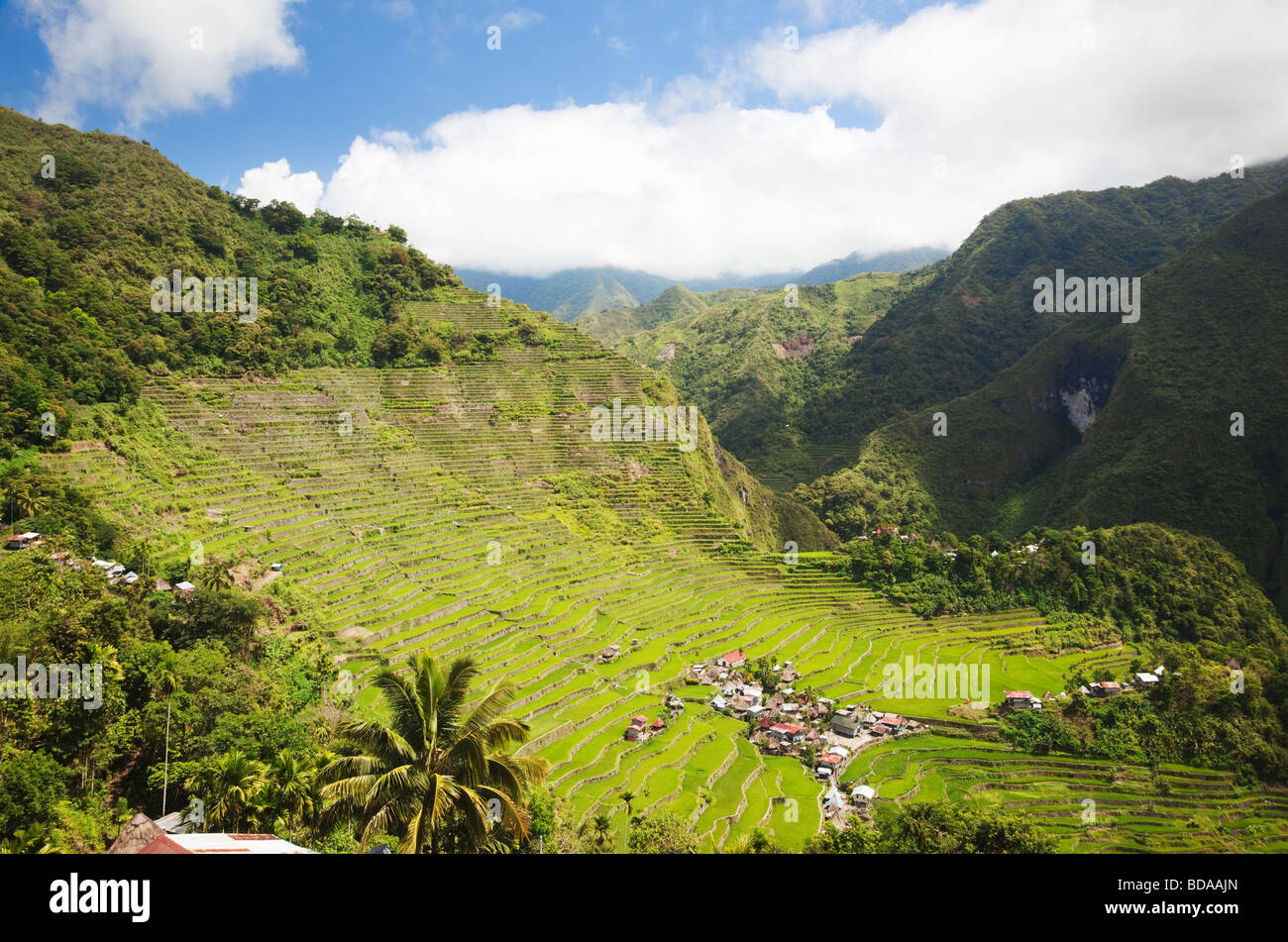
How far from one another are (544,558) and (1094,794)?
26228 mm

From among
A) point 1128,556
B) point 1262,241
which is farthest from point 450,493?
point 1262,241

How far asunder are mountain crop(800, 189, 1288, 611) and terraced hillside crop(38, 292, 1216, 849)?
21527 mm

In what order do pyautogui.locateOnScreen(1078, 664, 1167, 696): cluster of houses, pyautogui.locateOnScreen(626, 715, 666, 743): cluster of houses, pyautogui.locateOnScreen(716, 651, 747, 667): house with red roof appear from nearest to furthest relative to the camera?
pyautogui.locateOnScreen(626, 715, 666, 743): cluster of houses, pyautogui.locateOnScreen(716, 651, 747, 667): house with red roof, pyautogui.locateOnScreen(1078, 664, 1167, 696): cluster of houses

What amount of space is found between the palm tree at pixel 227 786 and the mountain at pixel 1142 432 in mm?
59844

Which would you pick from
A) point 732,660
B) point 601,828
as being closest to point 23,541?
point 601,828

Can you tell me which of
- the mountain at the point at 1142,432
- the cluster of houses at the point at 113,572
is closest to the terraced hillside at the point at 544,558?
the cluster of houses at the point at 113,572

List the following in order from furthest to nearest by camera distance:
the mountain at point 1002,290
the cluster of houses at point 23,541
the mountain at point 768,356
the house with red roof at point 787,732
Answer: the mountain at point 1002,290 < the mountain at point 768,356 < the house with red roof at point 787,732 < the cluster of houses at point 23,541

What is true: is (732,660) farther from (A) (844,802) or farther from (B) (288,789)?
(B) (288,789)

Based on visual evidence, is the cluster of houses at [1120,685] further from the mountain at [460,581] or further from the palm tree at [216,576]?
the palm tree at [216,576]

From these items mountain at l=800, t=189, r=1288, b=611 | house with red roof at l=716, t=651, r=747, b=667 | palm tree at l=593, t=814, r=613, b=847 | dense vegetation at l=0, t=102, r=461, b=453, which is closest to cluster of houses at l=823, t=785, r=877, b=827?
palm tree at l=593, t=814, r=613, b=847

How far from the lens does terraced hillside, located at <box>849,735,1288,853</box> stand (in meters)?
22.6

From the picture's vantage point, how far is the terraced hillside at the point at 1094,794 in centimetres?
2264

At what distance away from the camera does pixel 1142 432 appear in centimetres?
5791

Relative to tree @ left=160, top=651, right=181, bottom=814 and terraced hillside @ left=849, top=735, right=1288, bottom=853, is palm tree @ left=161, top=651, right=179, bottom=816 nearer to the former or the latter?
tree @ left=160, top=651, right=181, bottom=814
